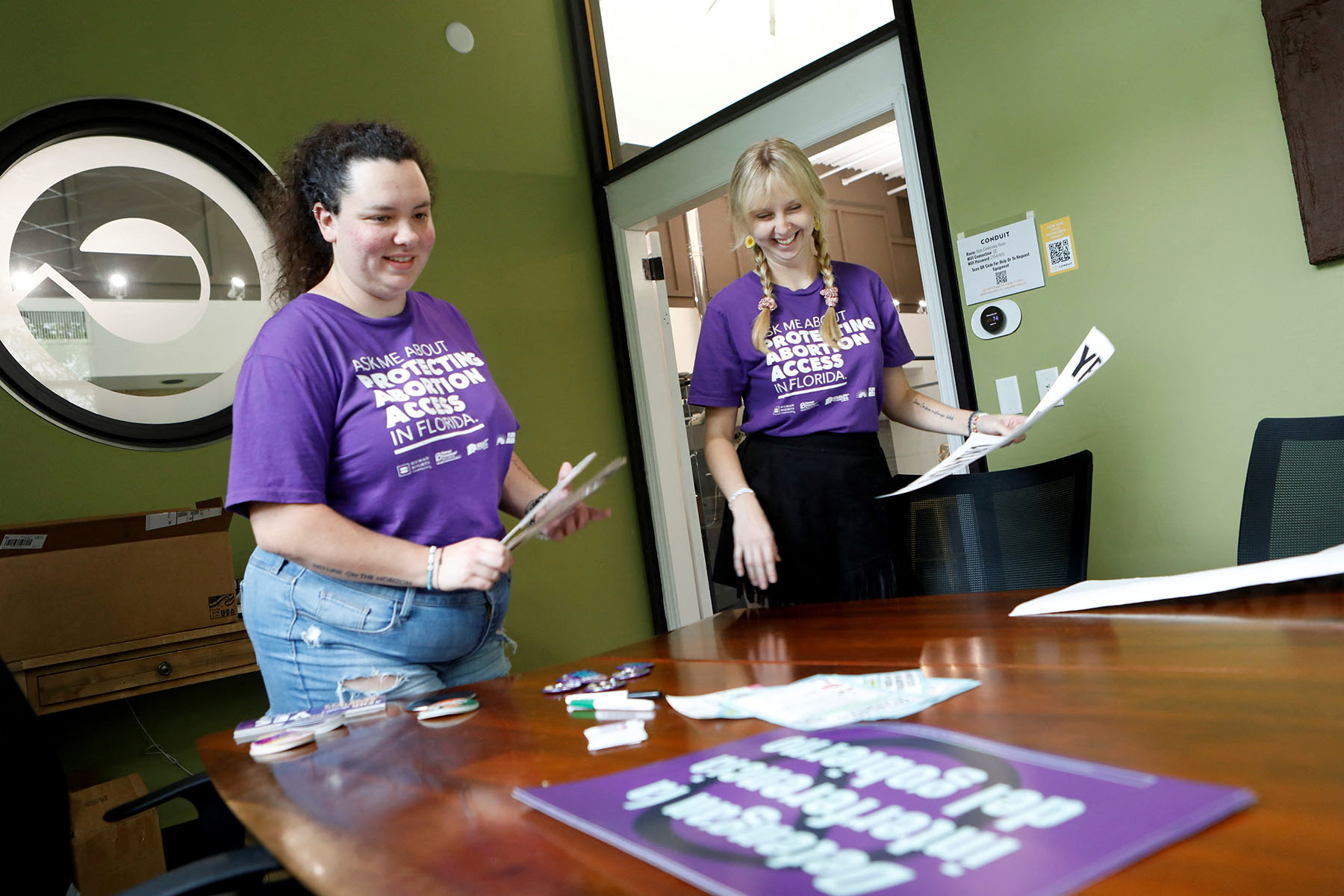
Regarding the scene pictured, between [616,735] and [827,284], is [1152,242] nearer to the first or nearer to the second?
[827,284]

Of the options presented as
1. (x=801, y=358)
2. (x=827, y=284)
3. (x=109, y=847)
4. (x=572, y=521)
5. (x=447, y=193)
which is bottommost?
(x=109, y=847)

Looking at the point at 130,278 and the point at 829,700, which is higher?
the point at 130,278

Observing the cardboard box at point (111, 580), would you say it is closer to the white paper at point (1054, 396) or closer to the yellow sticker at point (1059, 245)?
the white paper at point (1054, 396)

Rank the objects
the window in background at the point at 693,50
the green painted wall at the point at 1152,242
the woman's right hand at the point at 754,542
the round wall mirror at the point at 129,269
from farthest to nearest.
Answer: the window in background at the point at 693,50
the round wall mirror at the point at 129,269
the green painted wall at the point at 1152,242
the woman's right hand at the point at 754,542

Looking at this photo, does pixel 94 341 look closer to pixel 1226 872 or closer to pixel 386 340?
pixel 386 340

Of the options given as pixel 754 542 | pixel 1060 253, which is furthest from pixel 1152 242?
pixel 754 542

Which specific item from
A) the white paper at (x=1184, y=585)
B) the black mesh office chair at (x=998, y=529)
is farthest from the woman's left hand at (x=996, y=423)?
the white paper at (x=1184, y=585)

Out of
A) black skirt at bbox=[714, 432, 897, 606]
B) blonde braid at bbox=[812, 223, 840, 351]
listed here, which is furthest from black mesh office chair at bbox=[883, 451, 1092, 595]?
blonde braid at bbox=[812, 223, 840, 351]

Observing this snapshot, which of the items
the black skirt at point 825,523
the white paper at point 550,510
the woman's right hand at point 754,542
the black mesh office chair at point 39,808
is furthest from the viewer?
the black skirt at point 825,523

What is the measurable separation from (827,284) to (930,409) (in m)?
0.34

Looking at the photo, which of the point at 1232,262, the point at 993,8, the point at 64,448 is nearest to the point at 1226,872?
the point at 1232,262

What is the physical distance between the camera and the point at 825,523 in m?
1.79

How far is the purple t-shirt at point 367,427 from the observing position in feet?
4.09

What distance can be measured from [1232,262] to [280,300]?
207 centimetres
